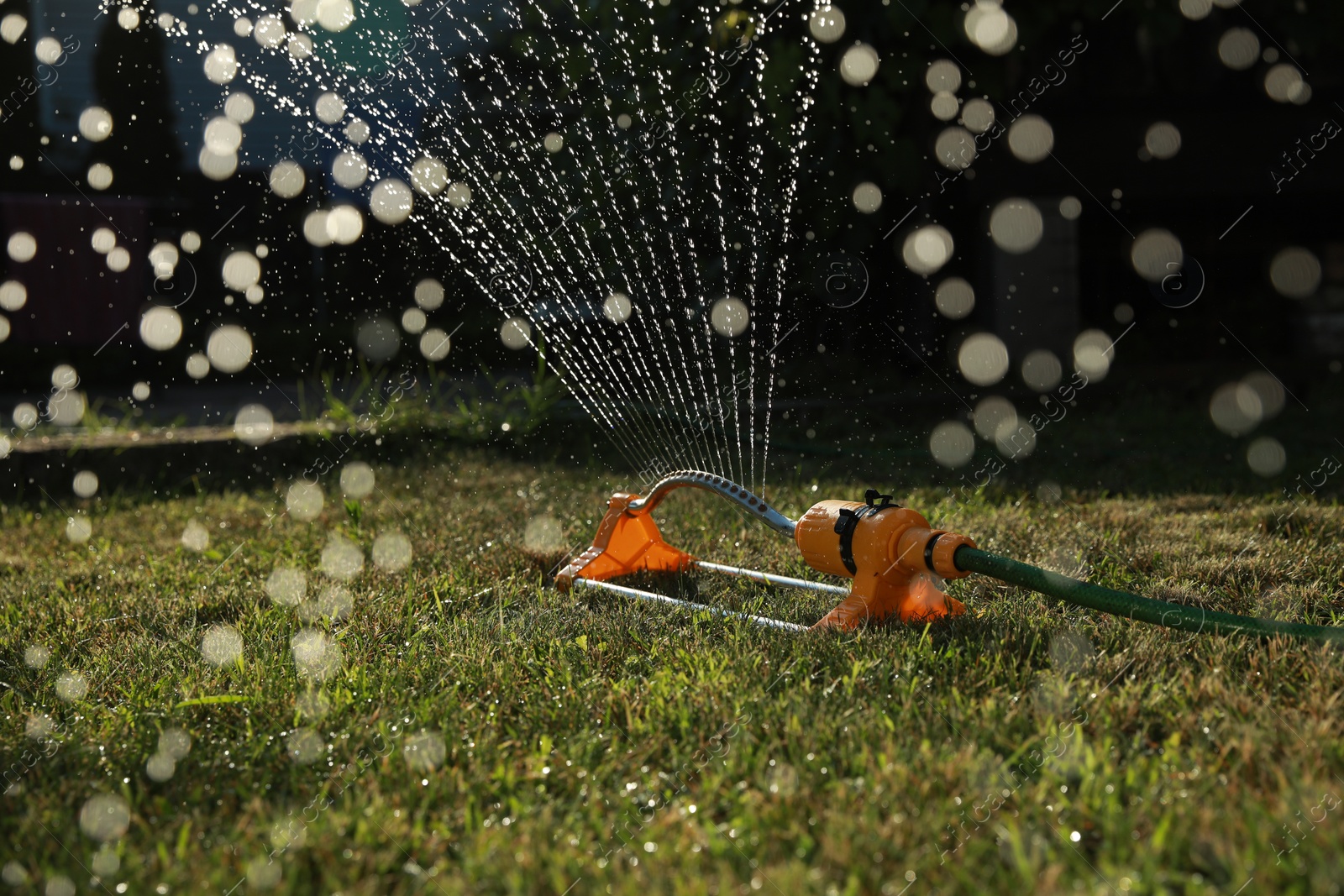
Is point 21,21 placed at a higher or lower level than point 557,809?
higher

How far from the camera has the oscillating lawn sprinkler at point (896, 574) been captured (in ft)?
5.91

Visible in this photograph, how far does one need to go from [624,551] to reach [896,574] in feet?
2.66

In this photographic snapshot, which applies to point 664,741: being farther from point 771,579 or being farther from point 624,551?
point 624,551

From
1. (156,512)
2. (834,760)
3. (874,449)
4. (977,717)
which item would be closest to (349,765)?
(834,760)

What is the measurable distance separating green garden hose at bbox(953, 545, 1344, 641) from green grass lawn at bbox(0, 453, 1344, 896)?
0.19 feet

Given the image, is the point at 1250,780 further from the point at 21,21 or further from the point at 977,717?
the point at 21,21

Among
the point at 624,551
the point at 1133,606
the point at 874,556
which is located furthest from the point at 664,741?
the point at 624,551

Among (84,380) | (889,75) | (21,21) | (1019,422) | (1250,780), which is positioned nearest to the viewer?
(1250,780)

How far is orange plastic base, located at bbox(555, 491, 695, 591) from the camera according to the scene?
2.58 meters

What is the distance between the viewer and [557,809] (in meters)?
1.39

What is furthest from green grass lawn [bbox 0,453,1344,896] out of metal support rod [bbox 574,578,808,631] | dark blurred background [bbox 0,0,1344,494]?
dark blurred background [bbox 0,0,1344,494]

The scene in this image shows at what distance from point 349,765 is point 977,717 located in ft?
3.04

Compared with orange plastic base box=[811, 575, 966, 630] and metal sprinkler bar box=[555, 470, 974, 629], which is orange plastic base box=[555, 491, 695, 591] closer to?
metal sprinkler bar box=[555, 470, 974, 629]

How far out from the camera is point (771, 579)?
2.42 meters
